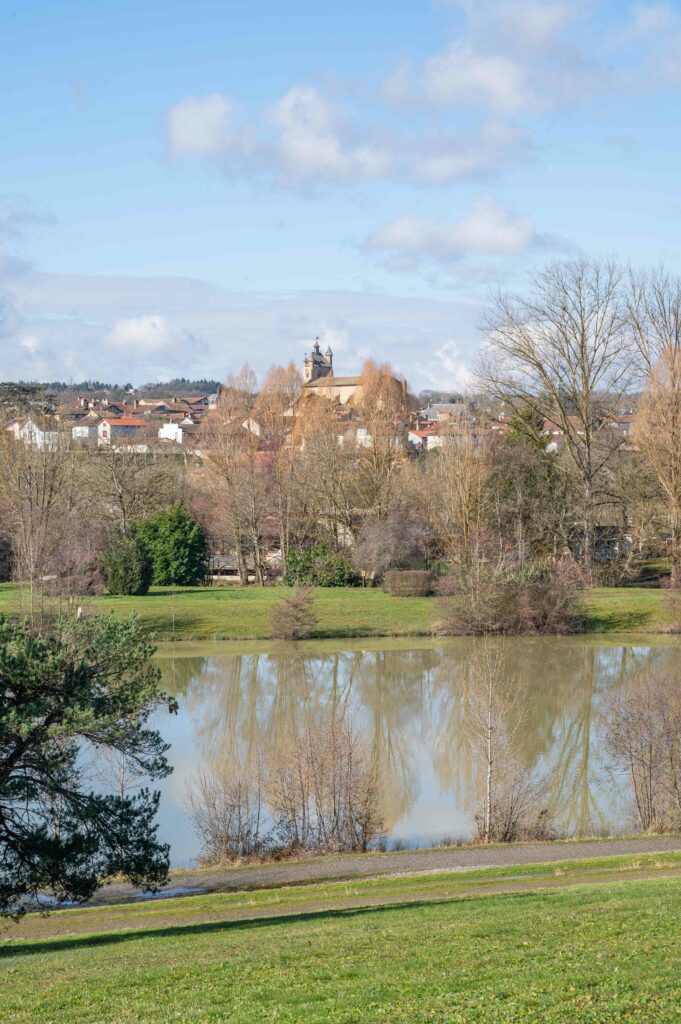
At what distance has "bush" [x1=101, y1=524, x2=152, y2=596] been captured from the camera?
1938 inches

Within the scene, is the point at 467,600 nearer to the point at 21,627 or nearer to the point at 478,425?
the point at 478,425

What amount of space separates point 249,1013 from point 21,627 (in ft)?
22.7

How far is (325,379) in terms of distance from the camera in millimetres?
122875

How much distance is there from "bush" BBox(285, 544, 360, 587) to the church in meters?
54.2

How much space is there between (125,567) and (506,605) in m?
17.1

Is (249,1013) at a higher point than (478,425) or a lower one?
lower

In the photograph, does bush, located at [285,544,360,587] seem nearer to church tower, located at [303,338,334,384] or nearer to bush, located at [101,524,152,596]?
bush, located at [101,524,152,596]

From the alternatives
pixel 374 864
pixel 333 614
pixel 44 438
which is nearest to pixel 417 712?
pixel 374 864

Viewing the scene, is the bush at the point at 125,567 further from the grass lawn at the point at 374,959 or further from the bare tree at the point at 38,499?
the grass lawn at the point at 374,959

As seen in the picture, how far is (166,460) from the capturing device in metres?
67.8

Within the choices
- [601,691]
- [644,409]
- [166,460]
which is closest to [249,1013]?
[601,691]

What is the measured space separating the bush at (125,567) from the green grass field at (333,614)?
827 millimetres

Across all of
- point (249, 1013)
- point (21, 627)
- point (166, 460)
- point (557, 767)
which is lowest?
point (557, 767)

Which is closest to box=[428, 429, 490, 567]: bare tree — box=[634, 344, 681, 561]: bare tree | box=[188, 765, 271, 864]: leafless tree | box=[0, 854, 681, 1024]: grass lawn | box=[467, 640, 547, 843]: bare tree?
box=[634, 344, 681, 561]: bare tree
